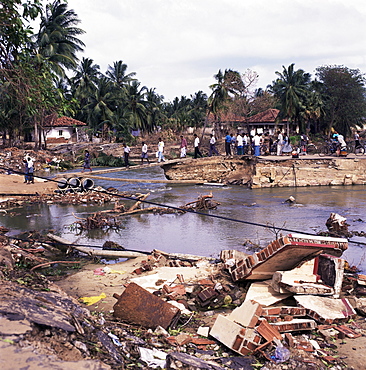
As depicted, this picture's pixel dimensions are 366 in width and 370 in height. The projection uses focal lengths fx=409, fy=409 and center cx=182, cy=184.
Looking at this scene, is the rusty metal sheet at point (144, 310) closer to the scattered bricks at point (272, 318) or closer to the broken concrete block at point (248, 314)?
the broken concrete block at point (248, 314)

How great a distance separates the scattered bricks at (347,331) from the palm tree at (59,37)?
34.7 meters

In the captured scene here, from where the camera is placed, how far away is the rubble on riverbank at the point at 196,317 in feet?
11.4

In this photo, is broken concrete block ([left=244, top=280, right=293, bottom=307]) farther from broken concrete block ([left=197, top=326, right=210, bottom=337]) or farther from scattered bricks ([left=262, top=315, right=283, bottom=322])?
broken concrete block ([left=197, top=326, right=210, bottom=337])

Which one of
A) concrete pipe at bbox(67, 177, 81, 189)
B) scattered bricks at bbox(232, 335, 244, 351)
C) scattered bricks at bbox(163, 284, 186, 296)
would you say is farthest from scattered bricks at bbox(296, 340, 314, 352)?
concrete pipe at bbox(67, 177, 81, 189)

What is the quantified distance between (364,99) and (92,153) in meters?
31.2

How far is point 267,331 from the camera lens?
461 cm

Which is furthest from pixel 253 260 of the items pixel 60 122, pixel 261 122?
pixel 261 122

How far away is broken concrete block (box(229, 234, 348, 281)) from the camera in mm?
5809

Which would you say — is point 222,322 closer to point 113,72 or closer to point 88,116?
point 88,116

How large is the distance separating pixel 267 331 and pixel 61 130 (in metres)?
47.1

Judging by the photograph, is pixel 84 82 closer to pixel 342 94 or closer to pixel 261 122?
pixel 261 122

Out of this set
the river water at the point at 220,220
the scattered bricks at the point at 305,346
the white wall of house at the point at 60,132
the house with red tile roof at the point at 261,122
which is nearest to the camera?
the scattered bricks at the point at 305,346

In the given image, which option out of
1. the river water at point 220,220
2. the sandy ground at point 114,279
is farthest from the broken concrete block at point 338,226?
the sandy ground at point 114,279

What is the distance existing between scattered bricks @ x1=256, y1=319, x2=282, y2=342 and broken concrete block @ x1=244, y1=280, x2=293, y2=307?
79 centimetres
